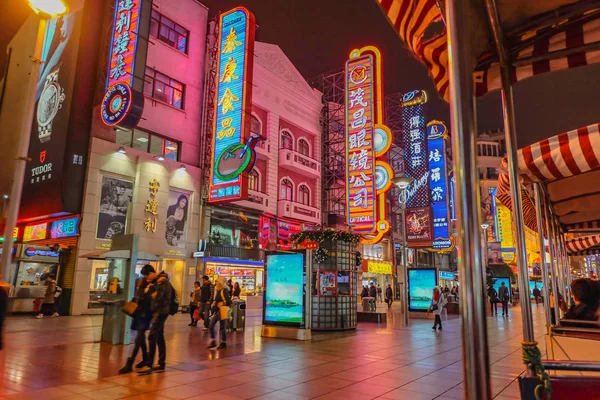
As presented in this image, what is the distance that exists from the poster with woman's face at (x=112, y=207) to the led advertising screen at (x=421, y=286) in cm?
1492

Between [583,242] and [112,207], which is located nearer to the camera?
[583,242]

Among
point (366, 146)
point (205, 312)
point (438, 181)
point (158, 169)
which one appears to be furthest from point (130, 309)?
point (438, 181)

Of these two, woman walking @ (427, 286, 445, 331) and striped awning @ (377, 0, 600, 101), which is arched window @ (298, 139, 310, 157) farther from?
striped awning @ (377, 0, 600, 101)

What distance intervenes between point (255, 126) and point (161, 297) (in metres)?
23.1

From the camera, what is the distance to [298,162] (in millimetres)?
32375

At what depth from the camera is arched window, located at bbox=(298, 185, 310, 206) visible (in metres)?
33.7

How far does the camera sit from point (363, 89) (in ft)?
92.8

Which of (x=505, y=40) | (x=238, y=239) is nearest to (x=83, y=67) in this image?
(x=238, y=239)

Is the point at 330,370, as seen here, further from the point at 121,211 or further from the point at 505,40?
the point at 121,211

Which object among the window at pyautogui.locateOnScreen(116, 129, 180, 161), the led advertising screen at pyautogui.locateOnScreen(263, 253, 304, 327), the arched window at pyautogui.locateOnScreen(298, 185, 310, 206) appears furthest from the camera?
the arched window at pyautogui.locateOnScreen(298, 185, 310, 206)

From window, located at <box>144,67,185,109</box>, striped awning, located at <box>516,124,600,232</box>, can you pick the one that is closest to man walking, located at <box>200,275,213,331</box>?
striped awning, located at <box>516,124,600,232</box>

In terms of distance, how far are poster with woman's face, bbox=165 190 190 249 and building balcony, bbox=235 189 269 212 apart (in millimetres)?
3933

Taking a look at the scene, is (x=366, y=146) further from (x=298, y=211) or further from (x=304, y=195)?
(x=304, y=195)

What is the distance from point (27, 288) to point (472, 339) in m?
22.4
